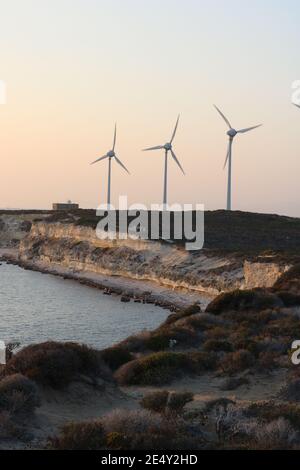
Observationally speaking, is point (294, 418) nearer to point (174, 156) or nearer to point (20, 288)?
point (20, 288)

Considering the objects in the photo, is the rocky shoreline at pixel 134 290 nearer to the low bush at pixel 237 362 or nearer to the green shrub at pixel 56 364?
the low bush at pixel 237 362

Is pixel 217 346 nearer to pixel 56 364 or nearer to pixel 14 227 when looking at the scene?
pixel 56 364

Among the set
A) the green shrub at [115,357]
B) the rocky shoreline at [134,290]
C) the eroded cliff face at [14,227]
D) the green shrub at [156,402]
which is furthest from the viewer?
the eroded cliff face at [14,227]

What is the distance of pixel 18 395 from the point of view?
525 inches

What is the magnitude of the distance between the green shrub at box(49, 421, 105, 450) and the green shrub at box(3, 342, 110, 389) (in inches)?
177

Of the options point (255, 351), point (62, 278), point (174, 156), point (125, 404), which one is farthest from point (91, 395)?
point (174, 156)

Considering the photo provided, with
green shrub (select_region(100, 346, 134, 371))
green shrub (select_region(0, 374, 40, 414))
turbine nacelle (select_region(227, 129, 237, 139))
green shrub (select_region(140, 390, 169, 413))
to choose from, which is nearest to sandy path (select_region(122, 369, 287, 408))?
green shrub (select_region(140, 390, 169, 413))

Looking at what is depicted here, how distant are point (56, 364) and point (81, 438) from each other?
528 centimetres

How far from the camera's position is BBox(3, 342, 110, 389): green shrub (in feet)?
52.0

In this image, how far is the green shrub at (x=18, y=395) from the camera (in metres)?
13.1

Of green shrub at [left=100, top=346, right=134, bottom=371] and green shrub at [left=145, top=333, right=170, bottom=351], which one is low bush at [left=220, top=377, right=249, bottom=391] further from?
green shrub at [left=145, top=333, right=170, bottom=351]

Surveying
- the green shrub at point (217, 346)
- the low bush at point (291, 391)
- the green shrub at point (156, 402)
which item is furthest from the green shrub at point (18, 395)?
the green shrub at point (217, 346)

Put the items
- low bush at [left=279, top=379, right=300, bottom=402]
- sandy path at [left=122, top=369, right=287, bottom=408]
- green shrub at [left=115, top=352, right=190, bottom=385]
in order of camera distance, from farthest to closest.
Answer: green shrub at [left=115, top=352, right=190, bottom=385] → sandy path at [left=122, top=369, right=287, bottom=408] → low bush at [left=279, top=379, right=300, bottom=402]

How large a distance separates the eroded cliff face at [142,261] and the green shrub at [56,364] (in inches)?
1324
